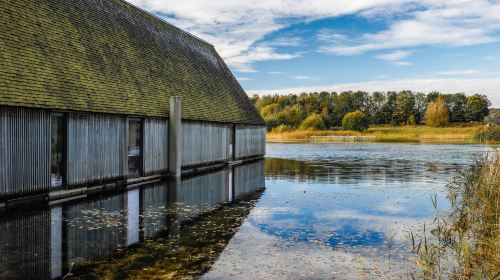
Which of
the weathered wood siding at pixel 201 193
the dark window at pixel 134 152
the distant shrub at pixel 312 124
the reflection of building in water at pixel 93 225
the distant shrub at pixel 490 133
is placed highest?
the distant shrub at pixel 312 124

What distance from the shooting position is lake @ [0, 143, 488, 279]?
7398mm

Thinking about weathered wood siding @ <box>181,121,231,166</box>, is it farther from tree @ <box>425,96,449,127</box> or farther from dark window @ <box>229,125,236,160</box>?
tree @ <box>425,96,449,127</box>

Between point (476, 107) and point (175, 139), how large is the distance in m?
117

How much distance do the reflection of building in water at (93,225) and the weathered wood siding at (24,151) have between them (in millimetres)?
1077

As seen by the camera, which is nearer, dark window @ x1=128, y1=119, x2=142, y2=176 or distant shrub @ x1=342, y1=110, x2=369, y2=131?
dark window @ x1=128, y1=119, x2=142, y2=176

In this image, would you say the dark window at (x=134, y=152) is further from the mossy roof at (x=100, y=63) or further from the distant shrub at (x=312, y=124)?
the distant shrub at (x=312, y=124)

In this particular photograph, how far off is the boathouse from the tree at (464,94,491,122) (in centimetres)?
10736

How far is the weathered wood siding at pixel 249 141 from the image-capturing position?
29078 mm

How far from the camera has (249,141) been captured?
31328 millimetres

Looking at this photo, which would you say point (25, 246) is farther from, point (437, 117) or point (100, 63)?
point (437, 117)

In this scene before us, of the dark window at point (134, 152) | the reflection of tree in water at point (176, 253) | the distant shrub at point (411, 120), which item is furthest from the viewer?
the distant shrub at point (411, 120)

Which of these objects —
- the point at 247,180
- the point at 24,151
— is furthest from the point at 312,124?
the point at 24,151

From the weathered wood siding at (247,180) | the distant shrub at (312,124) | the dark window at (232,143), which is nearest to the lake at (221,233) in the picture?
the weathered wood siding at (247,180)

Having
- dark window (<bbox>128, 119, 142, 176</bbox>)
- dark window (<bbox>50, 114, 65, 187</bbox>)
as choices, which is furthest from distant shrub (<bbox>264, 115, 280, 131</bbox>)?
dark window (<bbox>50, 114, 65, 187</bbox>)
